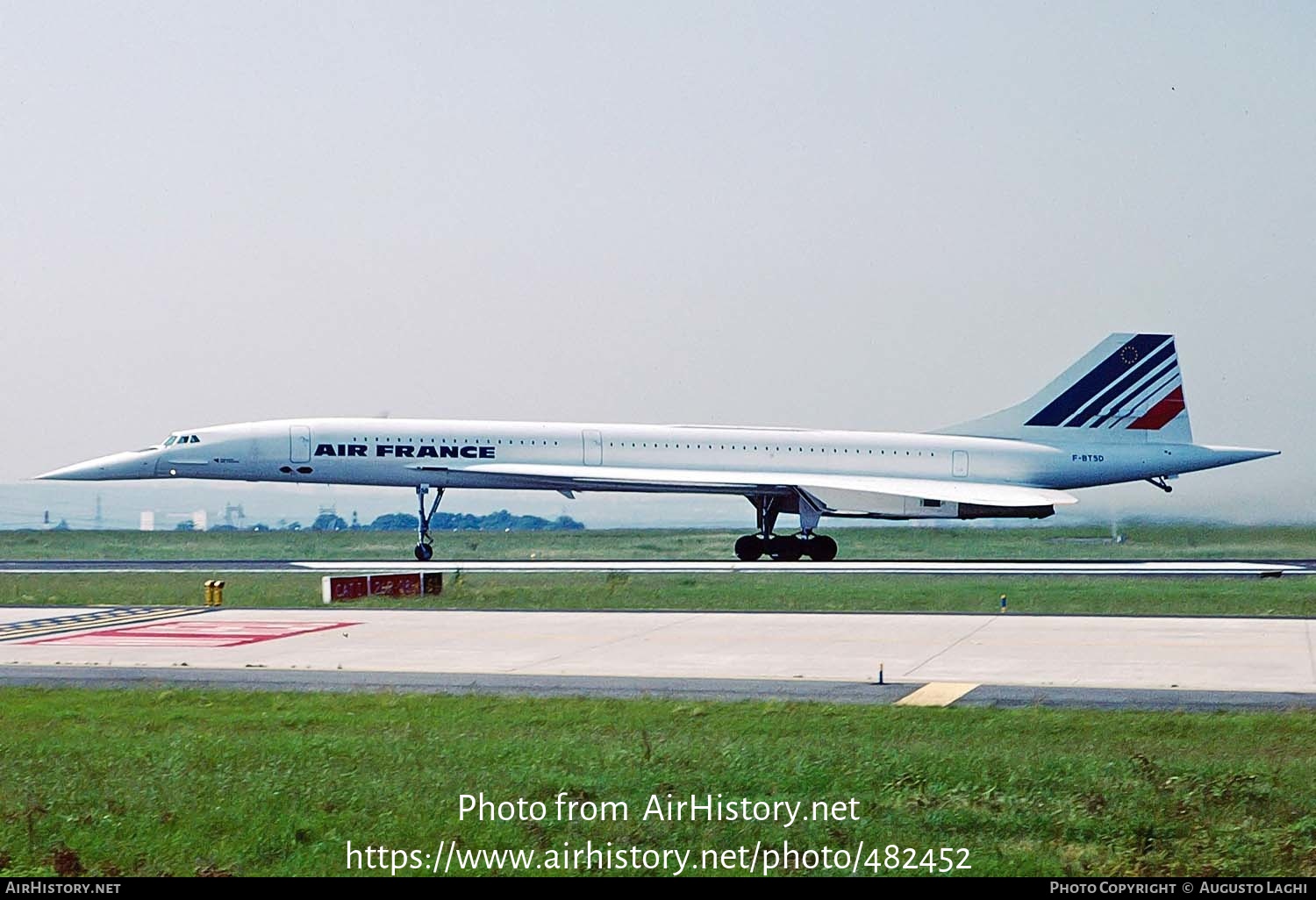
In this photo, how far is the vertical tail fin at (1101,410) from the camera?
52969mm

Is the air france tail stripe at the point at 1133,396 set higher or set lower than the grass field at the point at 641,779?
higher

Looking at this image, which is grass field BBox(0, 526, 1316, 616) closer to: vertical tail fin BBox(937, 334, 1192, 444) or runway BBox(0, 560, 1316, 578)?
runway BBox(0, 560, 1316, 578)

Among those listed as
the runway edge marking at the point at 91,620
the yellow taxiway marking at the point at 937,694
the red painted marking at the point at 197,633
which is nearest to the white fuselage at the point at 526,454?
the runway edge marking at the point at 91,620

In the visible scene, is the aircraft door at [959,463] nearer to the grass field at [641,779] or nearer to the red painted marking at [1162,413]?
the red painted marking at [1162,413]

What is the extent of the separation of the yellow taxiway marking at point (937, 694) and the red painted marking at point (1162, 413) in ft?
132

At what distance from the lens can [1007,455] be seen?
51406 mm

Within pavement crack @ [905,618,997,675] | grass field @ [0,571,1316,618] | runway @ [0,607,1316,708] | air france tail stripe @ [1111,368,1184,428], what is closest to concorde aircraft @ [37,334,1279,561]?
air france tail stripe @ [1111,368,1184,428]

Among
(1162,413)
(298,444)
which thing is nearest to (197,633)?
(298,444)

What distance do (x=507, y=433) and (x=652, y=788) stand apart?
37.7m

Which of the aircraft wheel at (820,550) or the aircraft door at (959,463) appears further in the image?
the aircraft door at (959,463)
